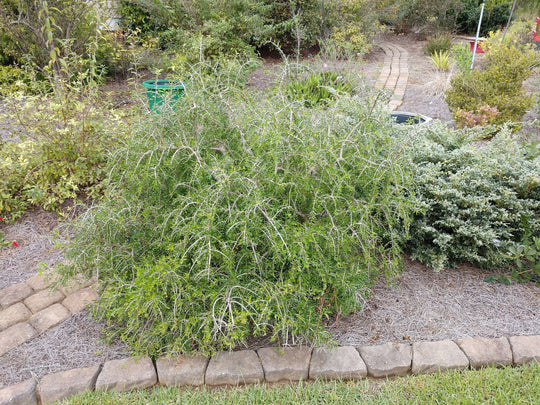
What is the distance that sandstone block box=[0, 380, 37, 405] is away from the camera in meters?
1.86

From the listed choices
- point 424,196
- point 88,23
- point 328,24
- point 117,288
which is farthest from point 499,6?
point 117,288

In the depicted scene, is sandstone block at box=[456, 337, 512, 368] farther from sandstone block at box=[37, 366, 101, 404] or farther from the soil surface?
sandstone block at box=[37, 366, 101, 404]

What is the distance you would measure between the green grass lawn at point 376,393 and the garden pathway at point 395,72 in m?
4.02

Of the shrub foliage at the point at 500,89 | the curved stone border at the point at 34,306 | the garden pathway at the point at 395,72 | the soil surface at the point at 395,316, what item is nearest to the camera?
the soil surface at the point at 395,316

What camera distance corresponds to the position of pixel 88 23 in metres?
6.41

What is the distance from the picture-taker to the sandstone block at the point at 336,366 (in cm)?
203

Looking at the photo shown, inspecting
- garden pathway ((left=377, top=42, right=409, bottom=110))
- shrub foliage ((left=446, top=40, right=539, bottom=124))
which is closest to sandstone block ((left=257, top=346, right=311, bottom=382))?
shrub foliage ((left=446, top=40, right=539, bottom=124))

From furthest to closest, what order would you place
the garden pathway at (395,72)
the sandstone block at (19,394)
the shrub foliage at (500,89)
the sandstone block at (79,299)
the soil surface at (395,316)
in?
1. the garden pathway at (395,72)
2. the shrub foliage at (500,89)
3. the sandstone block at (79,299)
4. the soil surface at (395,316)
5. the sandstone block at (19,394)

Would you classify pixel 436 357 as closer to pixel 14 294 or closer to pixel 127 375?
pixel 127 375

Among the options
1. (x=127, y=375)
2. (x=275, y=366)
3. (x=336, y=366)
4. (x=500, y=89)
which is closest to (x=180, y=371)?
(x=127, y=375)

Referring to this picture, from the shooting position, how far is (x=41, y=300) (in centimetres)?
251

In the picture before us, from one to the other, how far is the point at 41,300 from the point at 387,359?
6.65ft

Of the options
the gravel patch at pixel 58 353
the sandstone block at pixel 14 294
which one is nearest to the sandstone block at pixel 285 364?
the gravel patch at pixel 58 353

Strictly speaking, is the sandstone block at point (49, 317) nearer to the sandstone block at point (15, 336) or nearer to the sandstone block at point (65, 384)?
the sandstone block at point (15, 336)
